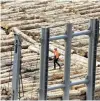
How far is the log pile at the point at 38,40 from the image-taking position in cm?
1217

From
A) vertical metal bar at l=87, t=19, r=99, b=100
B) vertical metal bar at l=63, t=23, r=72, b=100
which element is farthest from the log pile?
vertical metal bar at l=63, t=23, r=72, b=100

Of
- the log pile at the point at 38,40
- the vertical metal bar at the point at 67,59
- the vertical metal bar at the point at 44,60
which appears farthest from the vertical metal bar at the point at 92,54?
the log pile at the point at 38,40

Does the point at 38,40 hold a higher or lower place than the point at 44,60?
lower

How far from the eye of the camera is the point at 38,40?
16172 millimetres

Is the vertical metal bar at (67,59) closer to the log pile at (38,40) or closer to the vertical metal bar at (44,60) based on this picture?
the vertical metal bar at (44,60)

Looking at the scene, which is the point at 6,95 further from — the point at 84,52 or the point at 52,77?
the point at 84,52

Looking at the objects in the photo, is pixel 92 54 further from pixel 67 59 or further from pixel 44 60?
→ pixel 44 60

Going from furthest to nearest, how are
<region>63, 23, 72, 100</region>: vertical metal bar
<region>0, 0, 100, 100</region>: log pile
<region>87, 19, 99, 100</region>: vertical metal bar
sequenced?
<region>0, 0, 100, 100</region>: log pile
<region>87, 19, 99, 100</region>: vertical metal bar
<region>63, 23, 72, 100</region>: vertical metal bar

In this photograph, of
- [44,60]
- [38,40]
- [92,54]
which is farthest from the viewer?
[38,40]

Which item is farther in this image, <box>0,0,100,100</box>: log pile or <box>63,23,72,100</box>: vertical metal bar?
<box>0,0,100,100</box>: log pile

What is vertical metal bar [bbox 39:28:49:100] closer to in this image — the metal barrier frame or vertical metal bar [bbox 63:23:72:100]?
the metal barrier frame

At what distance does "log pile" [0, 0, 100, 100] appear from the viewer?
1217 cm

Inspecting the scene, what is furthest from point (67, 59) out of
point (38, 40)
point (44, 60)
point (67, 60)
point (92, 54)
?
point (38, 40)

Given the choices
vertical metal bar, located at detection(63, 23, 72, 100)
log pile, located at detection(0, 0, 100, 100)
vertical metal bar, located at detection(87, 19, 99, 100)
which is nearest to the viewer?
vertical metal bar, located at detection(63, 23, 72, 100)
